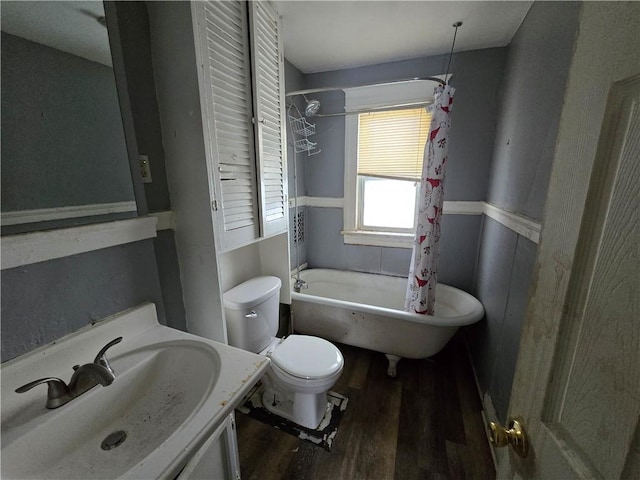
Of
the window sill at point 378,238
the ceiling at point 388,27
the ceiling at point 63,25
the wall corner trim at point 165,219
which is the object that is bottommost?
the window sill at point 378,238

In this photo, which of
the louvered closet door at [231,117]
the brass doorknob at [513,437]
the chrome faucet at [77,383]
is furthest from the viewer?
the louvered closet door at [231,117]

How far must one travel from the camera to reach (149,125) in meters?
0.98

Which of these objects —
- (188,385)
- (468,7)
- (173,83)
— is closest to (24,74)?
(173,83)

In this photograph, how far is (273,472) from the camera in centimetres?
123

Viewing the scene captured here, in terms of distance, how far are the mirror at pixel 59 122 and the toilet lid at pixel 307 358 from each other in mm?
1016

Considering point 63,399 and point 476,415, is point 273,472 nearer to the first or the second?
point 63,399

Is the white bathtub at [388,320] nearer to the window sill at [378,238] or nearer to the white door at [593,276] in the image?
the window sill at [378,238]

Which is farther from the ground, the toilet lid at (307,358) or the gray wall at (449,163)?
the gray wall at (449,163)

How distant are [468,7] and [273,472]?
2662 millimetres

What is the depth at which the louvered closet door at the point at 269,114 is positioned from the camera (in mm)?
1213

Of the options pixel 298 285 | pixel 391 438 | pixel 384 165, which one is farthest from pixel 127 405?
pixel 384 165

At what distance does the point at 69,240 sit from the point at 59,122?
0.35 metres

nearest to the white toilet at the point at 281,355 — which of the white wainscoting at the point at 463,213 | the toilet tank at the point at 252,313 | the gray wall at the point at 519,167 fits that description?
the toilet tank at the point at 252,313

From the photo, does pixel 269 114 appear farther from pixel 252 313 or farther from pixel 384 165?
pixel 384 165
